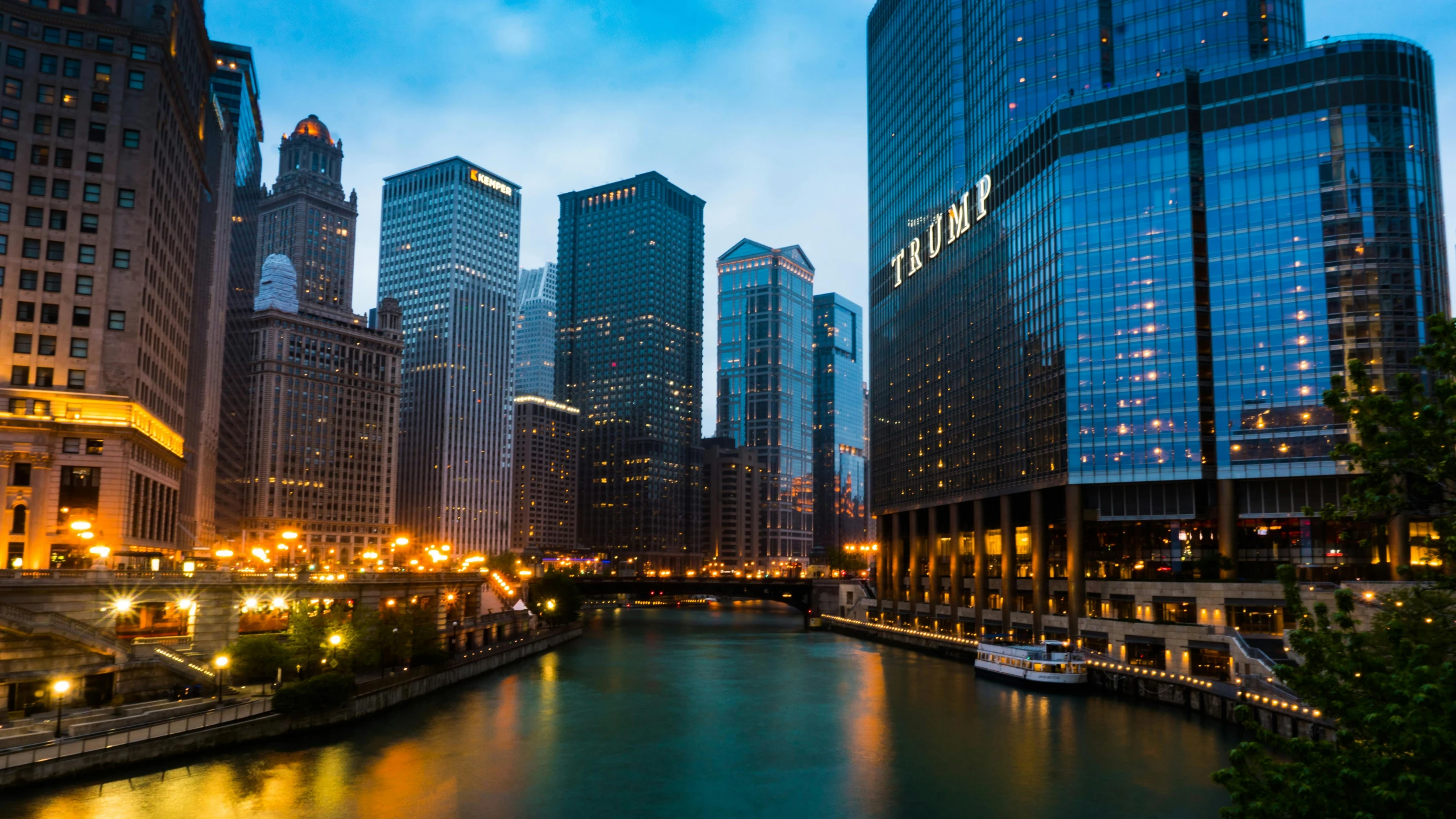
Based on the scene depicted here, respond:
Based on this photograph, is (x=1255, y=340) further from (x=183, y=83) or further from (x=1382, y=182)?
(x=183, y=83)

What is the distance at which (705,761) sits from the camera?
67.6 m

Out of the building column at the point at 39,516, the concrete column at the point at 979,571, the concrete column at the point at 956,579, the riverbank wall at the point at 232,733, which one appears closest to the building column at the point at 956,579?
the concrete column at the point at 956,579

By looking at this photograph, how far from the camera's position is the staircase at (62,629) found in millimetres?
61344

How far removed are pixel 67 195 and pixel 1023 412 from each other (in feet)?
347

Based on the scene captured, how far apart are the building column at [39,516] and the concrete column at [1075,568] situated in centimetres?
9850

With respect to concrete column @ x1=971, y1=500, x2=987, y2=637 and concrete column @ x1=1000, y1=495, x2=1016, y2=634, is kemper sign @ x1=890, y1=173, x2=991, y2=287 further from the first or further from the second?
concrete column @ x1=1000, y1=495, x2=1016, y2=634

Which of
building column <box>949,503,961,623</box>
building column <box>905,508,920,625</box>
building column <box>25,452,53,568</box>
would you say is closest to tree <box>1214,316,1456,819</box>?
building column <box>25,452,53,568</box>

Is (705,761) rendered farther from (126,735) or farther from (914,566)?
(914,566)

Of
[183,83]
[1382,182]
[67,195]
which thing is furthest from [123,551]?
[1382,182]

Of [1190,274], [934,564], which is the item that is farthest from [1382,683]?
[934,564]

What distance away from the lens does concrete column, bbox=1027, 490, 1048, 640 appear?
123 m

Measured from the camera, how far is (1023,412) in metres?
132

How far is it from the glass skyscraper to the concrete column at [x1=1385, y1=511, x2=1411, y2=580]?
1.39 ft

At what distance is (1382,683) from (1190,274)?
103 m
